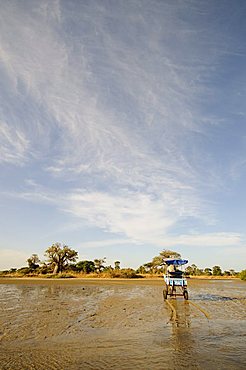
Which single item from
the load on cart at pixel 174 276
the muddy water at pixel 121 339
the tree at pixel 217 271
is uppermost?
the tree at pixel 217 271

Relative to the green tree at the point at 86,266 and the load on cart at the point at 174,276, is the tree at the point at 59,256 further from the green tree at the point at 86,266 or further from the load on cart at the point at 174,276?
the load on cart at the point at 174,276

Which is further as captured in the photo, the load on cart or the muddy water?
the load on cart

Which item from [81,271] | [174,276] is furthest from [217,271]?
[174,276]

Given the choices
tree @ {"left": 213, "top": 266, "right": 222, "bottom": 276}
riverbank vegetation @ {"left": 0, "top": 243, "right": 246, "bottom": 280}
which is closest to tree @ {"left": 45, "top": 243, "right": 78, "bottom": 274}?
riverbank vegetation @ {"left": 0, "top": 243, "right": 246, "bottom": 280}

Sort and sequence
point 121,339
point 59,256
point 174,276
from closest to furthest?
1. point 121,339
2. point 174,276
3. point 59,256

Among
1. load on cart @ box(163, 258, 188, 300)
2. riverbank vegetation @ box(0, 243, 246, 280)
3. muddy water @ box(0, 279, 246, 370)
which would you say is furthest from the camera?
riverbank vegetation @ box(0, 243, 246, 280)

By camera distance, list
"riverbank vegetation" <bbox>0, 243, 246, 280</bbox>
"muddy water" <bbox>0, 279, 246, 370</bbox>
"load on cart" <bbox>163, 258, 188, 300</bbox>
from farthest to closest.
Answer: "riverbank vegetation" <bbox>0, 243, 246, 280</bbox>, "load on cart" <bbox>163, 258, 188, 300</bbox>, "muddy water" <bbox>0, 279, 246, 370</bbox>

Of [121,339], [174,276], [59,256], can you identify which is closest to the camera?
[121,339]

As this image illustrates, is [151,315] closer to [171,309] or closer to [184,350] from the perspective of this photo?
[171,309]

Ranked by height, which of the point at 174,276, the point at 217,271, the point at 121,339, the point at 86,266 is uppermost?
the point at 86,266

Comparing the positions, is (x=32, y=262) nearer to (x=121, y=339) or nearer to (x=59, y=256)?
(x=59, y=256)

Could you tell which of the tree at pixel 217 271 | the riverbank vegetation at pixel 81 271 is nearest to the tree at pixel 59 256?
the riverbank vegetation at pixel 81 271

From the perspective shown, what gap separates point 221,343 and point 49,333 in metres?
5.16

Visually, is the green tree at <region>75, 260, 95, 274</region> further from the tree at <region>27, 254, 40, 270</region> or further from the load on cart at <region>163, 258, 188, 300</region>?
the load on cart at <region>163, 258, 188, 300</region>
